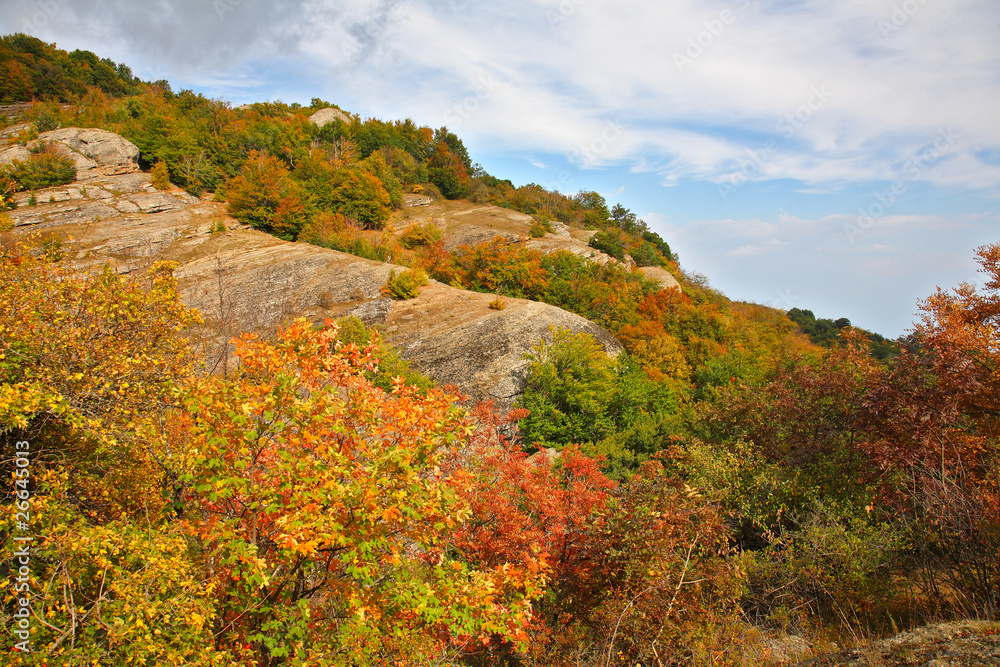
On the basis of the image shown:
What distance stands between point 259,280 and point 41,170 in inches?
839

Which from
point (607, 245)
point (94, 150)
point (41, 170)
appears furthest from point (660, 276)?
point (41, 170)

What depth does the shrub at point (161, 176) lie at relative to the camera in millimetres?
37344

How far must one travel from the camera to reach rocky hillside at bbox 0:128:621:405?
23.4 m

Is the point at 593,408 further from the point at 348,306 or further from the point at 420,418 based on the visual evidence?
the point at 420,418

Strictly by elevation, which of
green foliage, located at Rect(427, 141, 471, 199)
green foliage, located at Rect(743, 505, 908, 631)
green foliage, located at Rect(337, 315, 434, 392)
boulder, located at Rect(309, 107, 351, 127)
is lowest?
green foliage, located at Rect(743, 505, 908, 631)

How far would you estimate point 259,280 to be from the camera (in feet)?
90.0

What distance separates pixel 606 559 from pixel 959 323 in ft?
31.1

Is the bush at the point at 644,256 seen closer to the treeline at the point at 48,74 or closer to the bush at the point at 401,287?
→ the bush at the point at 401,287

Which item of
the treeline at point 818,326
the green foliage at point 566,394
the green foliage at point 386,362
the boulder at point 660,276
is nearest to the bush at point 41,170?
the green foliage at point 386,362

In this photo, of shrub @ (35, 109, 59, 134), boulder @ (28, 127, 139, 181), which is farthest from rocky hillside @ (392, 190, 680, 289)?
shrub @ (35, 109, 59, 134)

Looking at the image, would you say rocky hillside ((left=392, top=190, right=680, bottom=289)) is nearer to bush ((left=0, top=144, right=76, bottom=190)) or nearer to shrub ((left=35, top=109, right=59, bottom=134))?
bush ((left=0, top=144, right=76, bottom=190))

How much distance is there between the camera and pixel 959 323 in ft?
32.7

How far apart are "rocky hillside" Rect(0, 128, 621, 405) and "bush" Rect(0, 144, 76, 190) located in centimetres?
89

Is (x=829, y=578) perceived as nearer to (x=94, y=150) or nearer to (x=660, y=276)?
(x=660, y=276)
